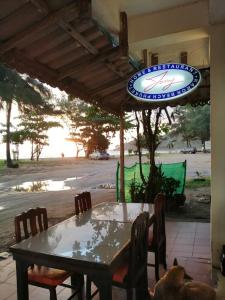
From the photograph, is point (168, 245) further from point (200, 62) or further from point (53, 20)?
point (53, 20)

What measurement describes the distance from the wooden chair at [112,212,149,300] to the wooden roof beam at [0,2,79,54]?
5.95 feet

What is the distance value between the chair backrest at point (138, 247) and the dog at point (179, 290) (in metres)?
0.57

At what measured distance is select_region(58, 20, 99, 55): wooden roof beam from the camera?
103 inches

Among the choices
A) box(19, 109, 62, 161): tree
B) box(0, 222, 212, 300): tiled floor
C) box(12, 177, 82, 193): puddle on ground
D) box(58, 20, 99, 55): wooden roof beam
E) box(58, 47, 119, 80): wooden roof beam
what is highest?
box(19, 109, 62, 161): tree

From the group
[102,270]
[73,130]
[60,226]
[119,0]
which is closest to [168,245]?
[60,226]

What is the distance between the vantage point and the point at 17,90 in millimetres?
18922

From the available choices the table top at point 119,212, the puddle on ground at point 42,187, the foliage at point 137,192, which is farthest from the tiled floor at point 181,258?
the puddle on ground at point 42,187

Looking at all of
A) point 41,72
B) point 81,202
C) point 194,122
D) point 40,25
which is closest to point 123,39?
point 41,72

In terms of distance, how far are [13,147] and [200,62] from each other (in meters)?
24.3

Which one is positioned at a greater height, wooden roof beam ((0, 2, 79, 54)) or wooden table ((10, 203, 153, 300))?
wooden roof beam ((0, 2, 79, 54))

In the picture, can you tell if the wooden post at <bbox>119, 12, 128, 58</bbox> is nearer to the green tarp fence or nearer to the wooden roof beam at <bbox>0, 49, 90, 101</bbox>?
the wooden roof beam at <bbox>0, 49, 90, 101</bbox>

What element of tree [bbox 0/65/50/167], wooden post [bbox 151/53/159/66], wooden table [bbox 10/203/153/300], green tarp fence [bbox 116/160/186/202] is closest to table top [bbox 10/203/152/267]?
wooden table [bbox 10/203/153/300]

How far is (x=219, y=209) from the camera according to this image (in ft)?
10.8

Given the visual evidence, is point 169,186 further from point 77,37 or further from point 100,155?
point 100,155
